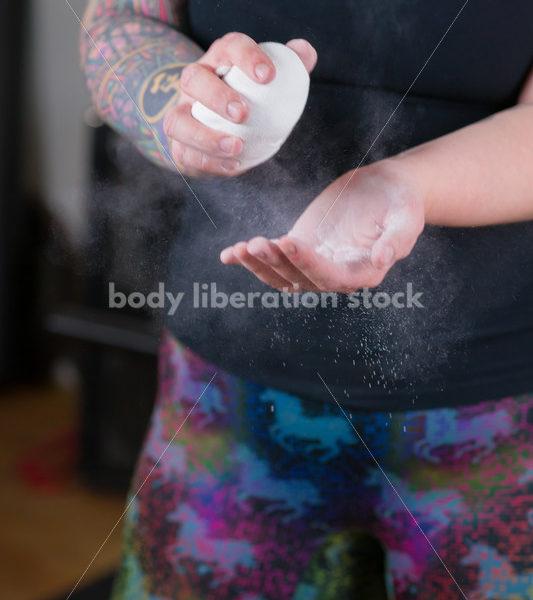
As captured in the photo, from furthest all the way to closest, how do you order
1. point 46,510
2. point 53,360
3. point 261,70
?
point 53,360 < point 46,510 < point 261,70

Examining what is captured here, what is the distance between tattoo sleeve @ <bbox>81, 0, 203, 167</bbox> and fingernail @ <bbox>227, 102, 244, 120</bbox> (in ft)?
0.21

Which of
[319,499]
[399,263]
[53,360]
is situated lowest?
[53,360]

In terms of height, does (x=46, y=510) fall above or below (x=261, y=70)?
below

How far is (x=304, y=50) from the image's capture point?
0.32 m

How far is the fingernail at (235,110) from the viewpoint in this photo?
30cm

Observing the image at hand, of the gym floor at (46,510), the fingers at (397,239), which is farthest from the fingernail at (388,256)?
the gym floor at (46,510)

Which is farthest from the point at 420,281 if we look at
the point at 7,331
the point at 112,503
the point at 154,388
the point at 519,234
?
the point at 7,331

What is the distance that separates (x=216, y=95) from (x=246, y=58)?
0.7 inches

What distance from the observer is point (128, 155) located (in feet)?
1.37

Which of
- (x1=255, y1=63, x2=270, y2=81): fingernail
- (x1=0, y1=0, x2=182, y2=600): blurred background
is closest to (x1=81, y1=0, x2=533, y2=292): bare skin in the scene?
(x1=255, y1=63, x2=270, y2=81): fingernail

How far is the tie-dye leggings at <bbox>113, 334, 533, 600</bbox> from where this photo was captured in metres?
0.37

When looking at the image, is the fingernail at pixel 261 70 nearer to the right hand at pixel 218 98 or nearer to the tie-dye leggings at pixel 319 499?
the right hand at pixel 218 98

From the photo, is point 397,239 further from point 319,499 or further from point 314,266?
point 319,499

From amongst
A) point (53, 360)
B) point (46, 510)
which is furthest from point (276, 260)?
point (53, 360)
